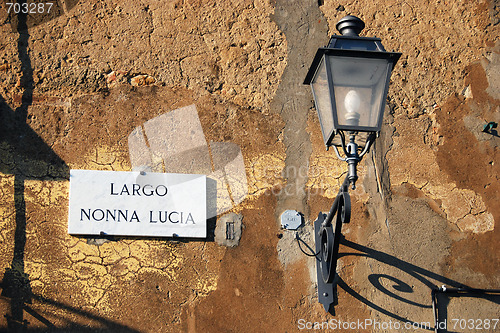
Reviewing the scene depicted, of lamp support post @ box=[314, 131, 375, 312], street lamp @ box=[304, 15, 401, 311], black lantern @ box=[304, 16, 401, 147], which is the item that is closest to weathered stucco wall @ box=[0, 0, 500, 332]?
lamp support post @ box=[314, 131, 375, 312]

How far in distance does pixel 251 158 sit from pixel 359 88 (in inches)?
45.5

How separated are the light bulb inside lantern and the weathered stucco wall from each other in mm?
1080

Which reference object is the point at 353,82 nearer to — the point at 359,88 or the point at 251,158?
the point at 359,88

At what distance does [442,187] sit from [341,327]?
116cm

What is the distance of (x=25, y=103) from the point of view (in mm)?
3699

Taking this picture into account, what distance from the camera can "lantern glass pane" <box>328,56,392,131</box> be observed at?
108 inches

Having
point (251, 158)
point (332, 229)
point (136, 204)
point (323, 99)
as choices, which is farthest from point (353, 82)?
point (136, 204)

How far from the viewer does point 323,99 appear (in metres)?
2.91

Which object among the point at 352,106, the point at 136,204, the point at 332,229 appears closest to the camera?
the point at 352,106

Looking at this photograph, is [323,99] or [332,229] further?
[332,229]

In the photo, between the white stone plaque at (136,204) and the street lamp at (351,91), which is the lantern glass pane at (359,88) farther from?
the white stone plaque at (136,204)

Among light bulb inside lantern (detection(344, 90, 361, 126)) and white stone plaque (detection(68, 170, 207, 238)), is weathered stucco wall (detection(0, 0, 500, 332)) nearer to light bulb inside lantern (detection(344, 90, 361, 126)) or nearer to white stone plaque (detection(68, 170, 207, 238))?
white stone plaque (detection(68, 170, 207, 238))

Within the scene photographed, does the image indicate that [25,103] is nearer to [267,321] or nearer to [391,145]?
[267,321]

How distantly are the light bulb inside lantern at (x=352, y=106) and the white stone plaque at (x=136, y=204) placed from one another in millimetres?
1232
